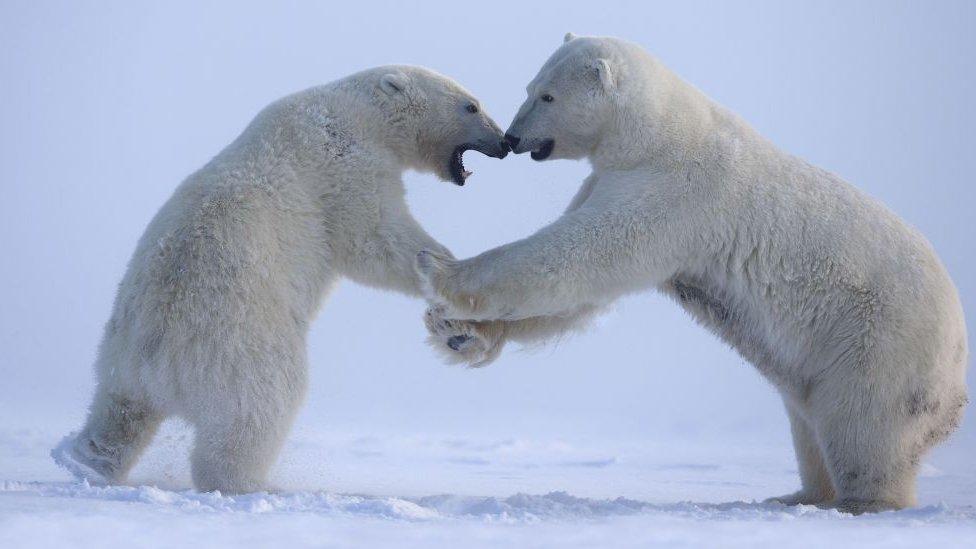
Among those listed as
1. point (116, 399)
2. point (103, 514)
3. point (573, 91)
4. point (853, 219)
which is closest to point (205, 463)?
point (116, 399)

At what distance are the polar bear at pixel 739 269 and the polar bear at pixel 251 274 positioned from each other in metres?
0.56

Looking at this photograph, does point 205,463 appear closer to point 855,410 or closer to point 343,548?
point 343,548

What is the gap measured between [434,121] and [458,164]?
1.02 ft

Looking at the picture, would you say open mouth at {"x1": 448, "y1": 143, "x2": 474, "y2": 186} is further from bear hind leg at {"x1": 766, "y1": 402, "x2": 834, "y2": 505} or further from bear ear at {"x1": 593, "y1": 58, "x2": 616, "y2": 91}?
bear hind leg at {"x1": 766, "y1": 402, "x2": 834, "y2": 505}

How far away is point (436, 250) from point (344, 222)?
0.49 m

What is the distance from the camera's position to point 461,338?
5113 mm

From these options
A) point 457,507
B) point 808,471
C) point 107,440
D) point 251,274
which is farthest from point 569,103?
point 107,440

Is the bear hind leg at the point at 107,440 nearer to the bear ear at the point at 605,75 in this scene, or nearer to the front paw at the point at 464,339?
the front paw at the point at 464,339

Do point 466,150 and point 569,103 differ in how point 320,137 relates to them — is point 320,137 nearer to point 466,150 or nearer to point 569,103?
point 466,150

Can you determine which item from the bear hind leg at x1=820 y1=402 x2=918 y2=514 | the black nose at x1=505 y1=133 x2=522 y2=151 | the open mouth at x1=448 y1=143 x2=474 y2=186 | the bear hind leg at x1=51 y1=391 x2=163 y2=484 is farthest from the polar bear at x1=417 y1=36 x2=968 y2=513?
the bear hind leg at x1=51 y1=391 x2=163 y2=484

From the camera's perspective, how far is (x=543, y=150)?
5527 mm

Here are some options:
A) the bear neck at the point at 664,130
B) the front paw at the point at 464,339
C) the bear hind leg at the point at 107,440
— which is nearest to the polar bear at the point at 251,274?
the bear hind leg at the point at 107,440

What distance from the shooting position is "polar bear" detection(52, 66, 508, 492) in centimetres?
449

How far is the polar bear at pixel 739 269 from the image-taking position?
15.7ft
